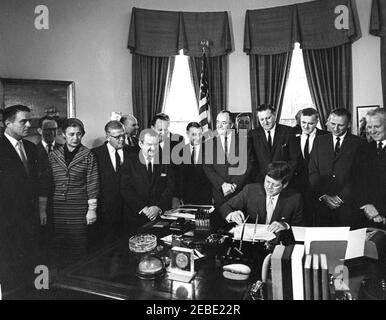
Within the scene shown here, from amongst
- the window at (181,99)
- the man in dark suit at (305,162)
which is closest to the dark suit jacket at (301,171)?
the man in dark suit at (305,162)

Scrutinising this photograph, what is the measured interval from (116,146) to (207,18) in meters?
2.95

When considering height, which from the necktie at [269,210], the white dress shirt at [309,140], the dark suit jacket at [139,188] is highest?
the white dress shirt at [309,140]

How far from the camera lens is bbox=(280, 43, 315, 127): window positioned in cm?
495

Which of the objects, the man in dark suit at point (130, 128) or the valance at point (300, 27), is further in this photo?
the valance at point (300, 27)

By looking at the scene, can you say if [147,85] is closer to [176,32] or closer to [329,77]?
[176,32]

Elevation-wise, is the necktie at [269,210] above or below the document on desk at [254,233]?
above

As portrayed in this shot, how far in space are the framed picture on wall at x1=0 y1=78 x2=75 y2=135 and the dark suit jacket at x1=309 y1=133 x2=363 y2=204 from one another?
3.41 metres

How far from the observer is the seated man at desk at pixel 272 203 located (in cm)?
235

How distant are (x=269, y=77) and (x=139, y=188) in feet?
9.87

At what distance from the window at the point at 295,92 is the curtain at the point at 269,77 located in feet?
0.43

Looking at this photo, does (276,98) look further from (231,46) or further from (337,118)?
(337,118)

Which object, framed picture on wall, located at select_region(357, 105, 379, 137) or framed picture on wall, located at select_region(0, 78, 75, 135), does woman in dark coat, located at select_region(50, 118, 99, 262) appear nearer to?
framed picture on wall, located at select_region(0, 78, 75, 135)

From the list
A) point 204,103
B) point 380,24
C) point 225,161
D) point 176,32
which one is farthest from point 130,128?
point 380,24

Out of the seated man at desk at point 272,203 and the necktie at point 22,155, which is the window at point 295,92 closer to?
the seated man at desk at point 272,203
